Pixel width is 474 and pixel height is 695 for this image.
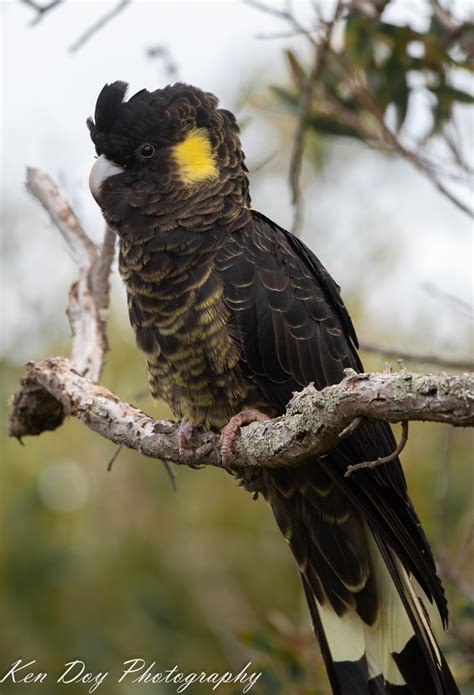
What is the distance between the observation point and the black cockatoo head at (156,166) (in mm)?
3820

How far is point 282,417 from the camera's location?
2.95 m

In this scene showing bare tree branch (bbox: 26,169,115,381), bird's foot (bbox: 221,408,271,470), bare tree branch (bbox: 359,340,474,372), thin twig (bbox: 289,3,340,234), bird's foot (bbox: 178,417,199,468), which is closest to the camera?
bird's foot (bbox: 221,408,271,470)

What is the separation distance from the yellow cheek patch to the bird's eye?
4.0 inches

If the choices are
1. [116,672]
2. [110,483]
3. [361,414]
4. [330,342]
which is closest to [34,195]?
[330,342]

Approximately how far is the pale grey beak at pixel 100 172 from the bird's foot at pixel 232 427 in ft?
3.95

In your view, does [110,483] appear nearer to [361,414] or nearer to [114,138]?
[114,138]

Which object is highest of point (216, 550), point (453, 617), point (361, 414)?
point (361, 414)

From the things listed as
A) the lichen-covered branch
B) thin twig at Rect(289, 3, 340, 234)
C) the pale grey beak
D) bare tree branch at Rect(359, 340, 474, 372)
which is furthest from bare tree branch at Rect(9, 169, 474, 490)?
bare tree branch at Rect(359, 340, 474, 372)

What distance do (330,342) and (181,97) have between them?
131 centimetres

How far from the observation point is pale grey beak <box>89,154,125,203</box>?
3.89 metres

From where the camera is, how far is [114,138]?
385cm

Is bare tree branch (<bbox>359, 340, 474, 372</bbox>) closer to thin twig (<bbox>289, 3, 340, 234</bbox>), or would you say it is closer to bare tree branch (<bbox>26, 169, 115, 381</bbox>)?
thin twig (<bbox>289, 3, 340, 234</bbox>)

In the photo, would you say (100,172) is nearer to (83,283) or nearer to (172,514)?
(83,283)

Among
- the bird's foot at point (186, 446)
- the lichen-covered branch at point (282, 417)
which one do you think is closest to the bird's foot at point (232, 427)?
the lichen-covered branch at point (282, 417)
